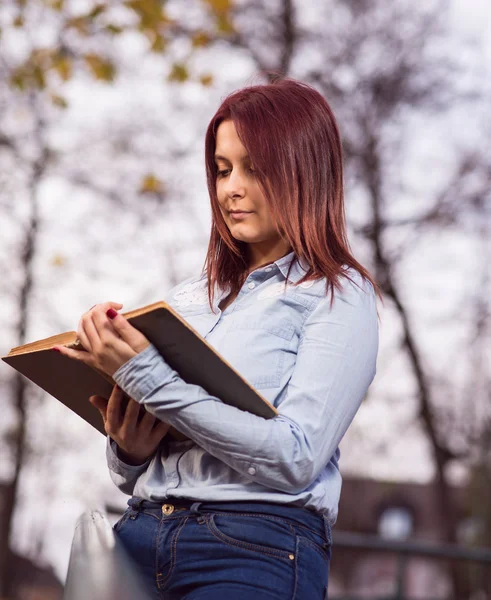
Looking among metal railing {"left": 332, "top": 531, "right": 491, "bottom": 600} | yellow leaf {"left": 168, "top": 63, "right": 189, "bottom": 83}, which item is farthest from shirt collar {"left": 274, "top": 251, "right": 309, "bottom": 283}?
yellow leaf {"left": 168, "top": 63, "right": 189, "bottom": 83}

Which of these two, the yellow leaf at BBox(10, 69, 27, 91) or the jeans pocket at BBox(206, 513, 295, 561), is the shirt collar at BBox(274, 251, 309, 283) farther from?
the yellow leaf at BBox(10, 69, 27, 91)

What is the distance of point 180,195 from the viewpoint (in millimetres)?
5945

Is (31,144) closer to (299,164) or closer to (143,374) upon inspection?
(299,164)

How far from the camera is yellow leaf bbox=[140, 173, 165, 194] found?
5742 mm

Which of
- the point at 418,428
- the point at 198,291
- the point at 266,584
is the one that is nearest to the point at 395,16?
the point at 418,428

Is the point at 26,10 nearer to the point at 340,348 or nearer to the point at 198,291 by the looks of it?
the point at 198,291

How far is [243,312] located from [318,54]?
4833mm

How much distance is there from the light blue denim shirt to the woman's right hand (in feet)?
0.11

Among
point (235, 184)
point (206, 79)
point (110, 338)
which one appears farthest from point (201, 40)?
point (110, 338)

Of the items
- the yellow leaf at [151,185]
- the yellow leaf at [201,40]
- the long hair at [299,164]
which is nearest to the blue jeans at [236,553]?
the long hair at [299,164]

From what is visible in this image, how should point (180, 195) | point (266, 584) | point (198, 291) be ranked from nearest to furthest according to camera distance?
point (266, 584), point (198, 291), point (180, 195)

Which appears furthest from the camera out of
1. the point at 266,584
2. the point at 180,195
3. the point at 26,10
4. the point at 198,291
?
the point at 180,195

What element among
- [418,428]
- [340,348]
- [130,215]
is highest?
[340,348]

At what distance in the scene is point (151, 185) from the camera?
18.9 feet
